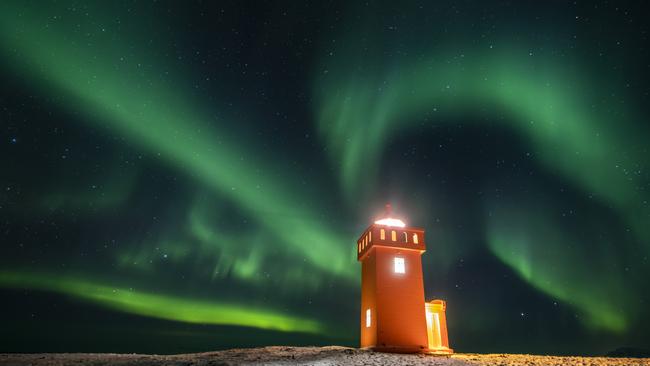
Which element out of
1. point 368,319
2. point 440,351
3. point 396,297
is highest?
point 396,297

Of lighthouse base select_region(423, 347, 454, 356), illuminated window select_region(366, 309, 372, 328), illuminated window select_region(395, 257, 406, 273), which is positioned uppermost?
illuminated window select_region(395, 257, 406, 273)

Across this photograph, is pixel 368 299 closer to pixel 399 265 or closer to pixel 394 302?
pixel 394 302

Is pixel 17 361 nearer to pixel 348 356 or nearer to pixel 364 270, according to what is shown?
pixel 348 356

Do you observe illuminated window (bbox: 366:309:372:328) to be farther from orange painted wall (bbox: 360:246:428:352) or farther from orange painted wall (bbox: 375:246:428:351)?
orange painted wall (bbox: 375:246:428:351)

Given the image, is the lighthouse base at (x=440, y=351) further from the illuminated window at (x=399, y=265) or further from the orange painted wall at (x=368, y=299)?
the illuminated window at (x=399, y=265)

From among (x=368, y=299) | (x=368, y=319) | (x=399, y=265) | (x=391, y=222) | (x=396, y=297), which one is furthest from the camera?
(x=391, y=222)

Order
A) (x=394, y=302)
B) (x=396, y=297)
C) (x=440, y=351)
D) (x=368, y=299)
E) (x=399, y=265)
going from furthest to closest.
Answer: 1. (x=368, y=299)
2. (x=399, y=265)
3. (x=440, y=351)
4. (x=396, y=297)
5. (x=394, y=302)

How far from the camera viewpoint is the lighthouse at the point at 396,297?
20.6 m

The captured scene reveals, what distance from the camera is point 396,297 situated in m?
21.4

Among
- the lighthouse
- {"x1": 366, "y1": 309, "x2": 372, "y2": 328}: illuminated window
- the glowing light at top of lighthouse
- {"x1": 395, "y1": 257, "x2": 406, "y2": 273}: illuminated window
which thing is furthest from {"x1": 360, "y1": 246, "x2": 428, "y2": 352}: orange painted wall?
the glowing light at top of lighthouse

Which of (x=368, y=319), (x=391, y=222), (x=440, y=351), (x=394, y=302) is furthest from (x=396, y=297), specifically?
(x=391, y=222)

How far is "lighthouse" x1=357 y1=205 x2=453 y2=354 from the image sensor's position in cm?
2061

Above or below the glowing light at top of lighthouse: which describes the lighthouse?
below

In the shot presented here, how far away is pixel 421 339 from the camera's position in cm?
2078
